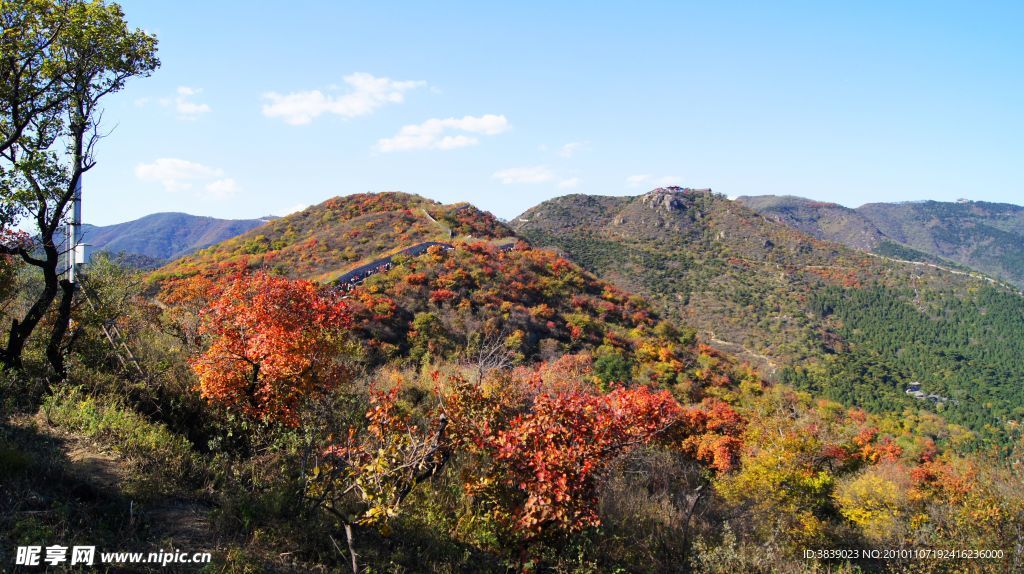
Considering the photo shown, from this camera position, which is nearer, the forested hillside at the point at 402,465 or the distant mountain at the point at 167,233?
the forested hillside at the point at 402,465

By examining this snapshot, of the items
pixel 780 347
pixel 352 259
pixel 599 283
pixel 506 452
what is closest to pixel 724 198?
pixel 780 347

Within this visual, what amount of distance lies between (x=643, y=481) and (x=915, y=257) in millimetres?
142978

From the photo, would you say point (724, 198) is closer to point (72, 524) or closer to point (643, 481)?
point (643, 481)

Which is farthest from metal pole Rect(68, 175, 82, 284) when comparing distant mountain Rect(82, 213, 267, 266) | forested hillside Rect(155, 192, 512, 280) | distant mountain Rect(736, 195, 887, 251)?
distant mountain Rect(736, 195, 887, 251)

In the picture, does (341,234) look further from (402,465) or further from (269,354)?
(402,465)

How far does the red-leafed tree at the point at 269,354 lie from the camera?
766 centimetres

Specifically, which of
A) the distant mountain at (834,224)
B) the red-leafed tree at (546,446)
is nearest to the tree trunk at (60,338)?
the red-leafed tree at (546,446)

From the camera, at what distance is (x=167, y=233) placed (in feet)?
524

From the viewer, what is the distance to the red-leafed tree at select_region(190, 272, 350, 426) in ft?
25.1

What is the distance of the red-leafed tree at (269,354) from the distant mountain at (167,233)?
152 meters

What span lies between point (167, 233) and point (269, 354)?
185949mm

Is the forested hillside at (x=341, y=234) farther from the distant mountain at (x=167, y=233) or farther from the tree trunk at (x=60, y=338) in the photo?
the distant mountain at (x=167, y=233)

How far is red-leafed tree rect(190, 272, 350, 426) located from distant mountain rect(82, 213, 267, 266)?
152 m

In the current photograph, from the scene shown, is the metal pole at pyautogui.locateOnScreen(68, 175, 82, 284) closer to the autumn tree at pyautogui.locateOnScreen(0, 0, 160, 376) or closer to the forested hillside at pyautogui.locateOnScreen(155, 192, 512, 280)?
the autumn tree at pyautogui.locateOnScreen(0, 0, 160, 376)
